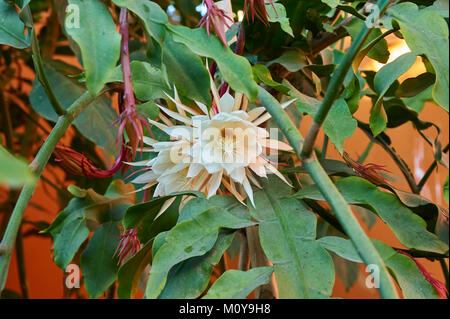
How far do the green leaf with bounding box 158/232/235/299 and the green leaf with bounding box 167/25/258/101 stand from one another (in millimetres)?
137

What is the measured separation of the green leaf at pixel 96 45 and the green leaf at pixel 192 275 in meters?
0.16

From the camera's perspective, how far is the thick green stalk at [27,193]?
0.34 metres

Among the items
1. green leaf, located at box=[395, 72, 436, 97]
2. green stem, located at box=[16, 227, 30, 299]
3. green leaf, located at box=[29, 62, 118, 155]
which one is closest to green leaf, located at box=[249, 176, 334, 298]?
green leaf, located at box=[395, 72, 436, 97]

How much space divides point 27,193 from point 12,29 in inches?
6.9

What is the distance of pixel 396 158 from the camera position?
2.05 ft

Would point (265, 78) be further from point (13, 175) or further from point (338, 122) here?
point (13, 175)

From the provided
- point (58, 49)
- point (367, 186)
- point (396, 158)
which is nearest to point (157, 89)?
point (367, 186)

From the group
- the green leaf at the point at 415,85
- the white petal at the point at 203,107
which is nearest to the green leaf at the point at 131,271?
the white petal at the point at 203,107

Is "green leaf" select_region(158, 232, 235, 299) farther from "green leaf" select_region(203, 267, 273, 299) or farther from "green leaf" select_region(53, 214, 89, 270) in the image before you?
"green leaf" select_region(53, 214, 89, 270)

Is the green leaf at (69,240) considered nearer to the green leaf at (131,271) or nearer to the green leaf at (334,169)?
the green leaf at (131,271)

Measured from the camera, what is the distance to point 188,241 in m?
0.35

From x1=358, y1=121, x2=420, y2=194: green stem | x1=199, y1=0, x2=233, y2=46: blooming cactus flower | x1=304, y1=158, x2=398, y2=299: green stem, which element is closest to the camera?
x1=304, y1=158, x2=398, y2=299: green stem

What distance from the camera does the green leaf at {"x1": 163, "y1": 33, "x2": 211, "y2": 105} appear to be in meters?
0.36

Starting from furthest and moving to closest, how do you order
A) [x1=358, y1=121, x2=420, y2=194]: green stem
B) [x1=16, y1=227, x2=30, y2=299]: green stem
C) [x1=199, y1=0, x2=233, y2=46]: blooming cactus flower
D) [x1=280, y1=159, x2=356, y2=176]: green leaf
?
1. [x1=16, y1=227, x2=30, y2=299]: green stem
2. [x1=358, y1=121, x2=420, y2=194]: green stem
3. [x1=280, y1=159, x2=356, y2=176]: green leaf
4. [x1=199, y1=0, x2=233, y2=46]: blooming cactus flower
